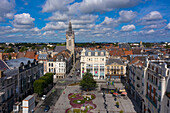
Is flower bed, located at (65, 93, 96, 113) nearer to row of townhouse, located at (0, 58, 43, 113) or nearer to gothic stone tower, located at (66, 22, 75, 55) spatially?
row of townhouse, located at (0, 58, 43, 113)

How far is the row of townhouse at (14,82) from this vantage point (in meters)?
40.4

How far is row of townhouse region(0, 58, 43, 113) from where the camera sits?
40.4m

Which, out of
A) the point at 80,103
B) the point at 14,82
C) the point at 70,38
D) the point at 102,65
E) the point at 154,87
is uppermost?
the point at 70,38

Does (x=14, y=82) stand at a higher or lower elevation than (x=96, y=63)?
lower

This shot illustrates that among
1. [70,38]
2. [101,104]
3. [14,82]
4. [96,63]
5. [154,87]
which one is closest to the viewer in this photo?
[154,87]

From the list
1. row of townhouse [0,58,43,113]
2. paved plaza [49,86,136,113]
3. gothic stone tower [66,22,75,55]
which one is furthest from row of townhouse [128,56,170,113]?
gothic stone tower [66,22,75,55]

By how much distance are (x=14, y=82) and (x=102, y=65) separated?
4872 cm

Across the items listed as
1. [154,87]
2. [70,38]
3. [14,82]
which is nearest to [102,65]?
[154,87]

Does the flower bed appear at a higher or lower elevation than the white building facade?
lower

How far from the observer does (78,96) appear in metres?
57.2

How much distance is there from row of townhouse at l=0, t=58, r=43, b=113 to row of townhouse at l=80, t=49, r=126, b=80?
30.8 metres

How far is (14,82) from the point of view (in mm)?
46719

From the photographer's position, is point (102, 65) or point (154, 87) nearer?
point (154, 87)

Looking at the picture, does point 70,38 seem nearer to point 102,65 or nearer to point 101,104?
point 102,65
